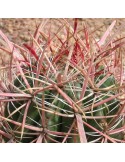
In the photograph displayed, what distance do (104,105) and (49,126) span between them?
0.16 metres

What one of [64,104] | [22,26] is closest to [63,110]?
[64,104]

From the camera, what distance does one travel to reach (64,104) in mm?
1260

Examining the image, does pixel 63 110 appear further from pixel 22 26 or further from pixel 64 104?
pixel 22 26

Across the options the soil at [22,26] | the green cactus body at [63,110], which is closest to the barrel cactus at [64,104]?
the green cactus body at [63,110]

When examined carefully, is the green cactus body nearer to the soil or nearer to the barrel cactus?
the barrel cactus

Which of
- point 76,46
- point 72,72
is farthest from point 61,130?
point 76,46

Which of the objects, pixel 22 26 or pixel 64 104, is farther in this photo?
pixel 22 26

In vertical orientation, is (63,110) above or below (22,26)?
below

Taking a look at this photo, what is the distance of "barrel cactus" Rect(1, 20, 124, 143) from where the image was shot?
1228 mm

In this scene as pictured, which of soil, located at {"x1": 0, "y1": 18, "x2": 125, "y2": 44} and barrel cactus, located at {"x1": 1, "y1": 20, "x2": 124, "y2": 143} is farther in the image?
soil, located at {"x1": 0, "y1": 18, "x2": 125, "y2": 44}

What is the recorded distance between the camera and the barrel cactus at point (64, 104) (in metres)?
1.23

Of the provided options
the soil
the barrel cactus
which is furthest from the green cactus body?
the soil

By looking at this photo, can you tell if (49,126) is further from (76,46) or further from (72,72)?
(76,46)

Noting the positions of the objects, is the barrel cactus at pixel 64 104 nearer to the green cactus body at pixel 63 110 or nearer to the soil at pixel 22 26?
the green cactus body at pixel 63 110
